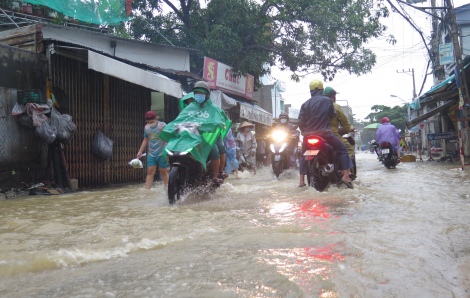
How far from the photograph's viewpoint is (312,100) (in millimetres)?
5312

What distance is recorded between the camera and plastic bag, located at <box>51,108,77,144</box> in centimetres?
624

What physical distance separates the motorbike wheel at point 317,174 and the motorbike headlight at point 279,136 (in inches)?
120

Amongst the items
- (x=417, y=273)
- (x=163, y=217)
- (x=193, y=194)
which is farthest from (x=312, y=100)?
(x=417, y=273)

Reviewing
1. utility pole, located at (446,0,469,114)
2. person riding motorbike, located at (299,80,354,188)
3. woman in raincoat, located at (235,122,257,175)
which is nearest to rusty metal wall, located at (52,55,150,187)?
woman in raincoat, located at (235,122,257,175)

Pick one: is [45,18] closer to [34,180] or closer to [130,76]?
[130,76]

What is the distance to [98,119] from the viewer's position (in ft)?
25.9

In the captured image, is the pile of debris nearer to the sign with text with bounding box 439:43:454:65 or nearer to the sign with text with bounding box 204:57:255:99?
the sign with text with bounding box 204:57:255:99

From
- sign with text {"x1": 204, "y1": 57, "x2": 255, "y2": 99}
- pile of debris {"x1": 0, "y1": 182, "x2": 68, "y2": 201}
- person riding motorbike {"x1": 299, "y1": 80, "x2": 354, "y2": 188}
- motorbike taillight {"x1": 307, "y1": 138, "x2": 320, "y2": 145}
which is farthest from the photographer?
sign with text {"x1": 204, "y1": 57, "x2": 255, "y2": 99}

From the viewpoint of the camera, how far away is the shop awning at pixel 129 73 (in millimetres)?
6422

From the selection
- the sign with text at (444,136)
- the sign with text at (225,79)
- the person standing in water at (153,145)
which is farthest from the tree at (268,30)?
the person standing in water at (153,145)

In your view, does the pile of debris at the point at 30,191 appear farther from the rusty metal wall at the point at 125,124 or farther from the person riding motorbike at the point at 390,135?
the person riding motorbike at the point at 390,135

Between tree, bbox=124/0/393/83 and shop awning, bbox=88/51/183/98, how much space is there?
527 cm

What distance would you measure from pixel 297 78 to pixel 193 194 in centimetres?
1155

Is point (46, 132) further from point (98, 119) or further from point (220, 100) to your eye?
point (220, 100)
